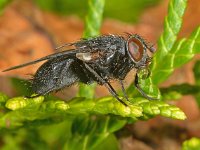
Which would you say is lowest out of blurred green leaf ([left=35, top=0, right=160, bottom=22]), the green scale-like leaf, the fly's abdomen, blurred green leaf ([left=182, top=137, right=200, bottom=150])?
blurred green leaf ([left=182, top=137, right=200, bottom=150])

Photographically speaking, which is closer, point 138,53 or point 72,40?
point 138,53

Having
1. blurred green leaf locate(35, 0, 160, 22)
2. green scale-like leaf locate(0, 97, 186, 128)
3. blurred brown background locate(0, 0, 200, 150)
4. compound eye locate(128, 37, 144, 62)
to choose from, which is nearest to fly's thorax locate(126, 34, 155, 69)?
compound eye locate(128, 37, 144, 62)

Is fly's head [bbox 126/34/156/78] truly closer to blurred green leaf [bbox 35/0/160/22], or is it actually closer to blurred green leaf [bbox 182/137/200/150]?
blurred green leaf [bbox 182/137/200/150]

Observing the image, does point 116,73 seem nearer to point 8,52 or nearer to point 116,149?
point 116,149

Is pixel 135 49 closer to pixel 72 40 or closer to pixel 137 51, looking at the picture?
pixel 137 51

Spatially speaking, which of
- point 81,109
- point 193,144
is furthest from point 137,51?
point 193,144

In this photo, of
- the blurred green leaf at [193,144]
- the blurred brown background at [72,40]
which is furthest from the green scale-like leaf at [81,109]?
the blurred brown background at [72,40]

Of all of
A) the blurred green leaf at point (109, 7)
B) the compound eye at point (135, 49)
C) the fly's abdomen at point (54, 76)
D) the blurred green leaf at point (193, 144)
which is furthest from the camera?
the blurred green leaf at point (109, 7)

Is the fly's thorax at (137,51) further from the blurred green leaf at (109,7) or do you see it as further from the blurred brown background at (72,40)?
the blurred green leaf at (109,7)
